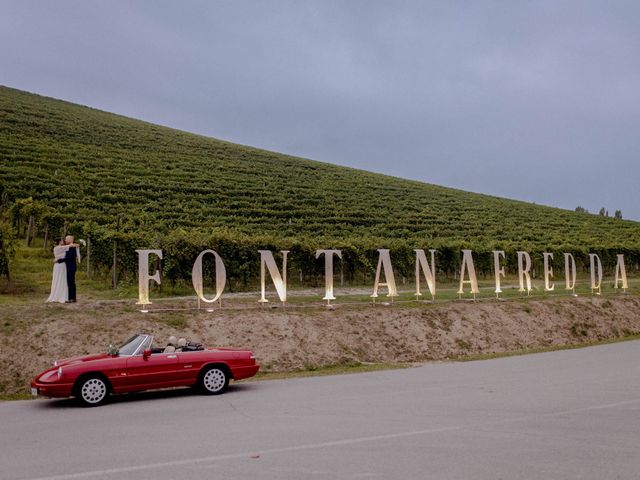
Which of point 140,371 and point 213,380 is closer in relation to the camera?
point 140,371

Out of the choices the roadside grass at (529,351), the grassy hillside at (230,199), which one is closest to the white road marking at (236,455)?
the roadside grass at (529,351)

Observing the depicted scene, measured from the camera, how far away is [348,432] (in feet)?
23.9

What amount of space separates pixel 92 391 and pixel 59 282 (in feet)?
20.6

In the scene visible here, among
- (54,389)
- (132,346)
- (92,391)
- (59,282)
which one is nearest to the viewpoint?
(54,389)

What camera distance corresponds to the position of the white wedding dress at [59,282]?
1527 cm

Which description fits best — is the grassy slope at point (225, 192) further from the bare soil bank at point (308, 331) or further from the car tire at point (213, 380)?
the car tire at point (213, 380)

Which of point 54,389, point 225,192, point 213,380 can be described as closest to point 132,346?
point 54,389

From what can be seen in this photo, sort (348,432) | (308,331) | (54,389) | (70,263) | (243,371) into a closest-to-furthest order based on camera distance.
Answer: (348,432), (54,389), (243,371), (70,263), (308,331)

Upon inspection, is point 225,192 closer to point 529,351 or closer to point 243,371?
point 529,351

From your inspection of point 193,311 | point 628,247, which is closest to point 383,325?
point 193,311

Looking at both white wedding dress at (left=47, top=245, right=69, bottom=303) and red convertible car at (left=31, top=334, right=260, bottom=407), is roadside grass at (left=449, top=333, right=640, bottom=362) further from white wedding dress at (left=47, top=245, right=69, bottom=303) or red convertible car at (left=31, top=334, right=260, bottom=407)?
white wedding dress at (left=47, top=245, right=69, bottom=303)

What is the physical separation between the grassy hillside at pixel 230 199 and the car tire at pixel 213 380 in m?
11.3

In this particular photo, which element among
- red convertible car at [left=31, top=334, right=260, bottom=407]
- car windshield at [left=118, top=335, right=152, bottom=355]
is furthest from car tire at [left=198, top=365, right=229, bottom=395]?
car windshield at [left=118, top=335, right=152, bottom=355]

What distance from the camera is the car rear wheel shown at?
32.3 ft
